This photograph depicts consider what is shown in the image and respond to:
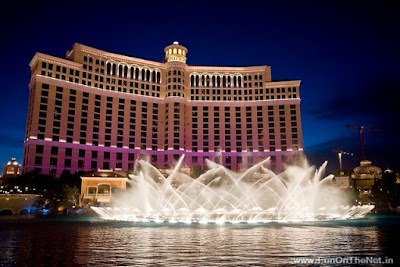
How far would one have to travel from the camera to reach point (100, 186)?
7712cm

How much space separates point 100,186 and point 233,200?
33193 millimetres

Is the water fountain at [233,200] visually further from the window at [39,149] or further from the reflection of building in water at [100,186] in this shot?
the window at [39,149]

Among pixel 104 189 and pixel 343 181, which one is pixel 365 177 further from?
pixel 104 189

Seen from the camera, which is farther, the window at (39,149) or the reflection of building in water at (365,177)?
the window at (39,149)

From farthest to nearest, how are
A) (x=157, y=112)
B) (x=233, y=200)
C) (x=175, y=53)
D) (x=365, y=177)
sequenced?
(x=175, y=53), (x=157, y=112), (x=365, y=177), (x=233, y=200)

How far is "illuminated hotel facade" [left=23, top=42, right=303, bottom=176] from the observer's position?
110481 millimetres

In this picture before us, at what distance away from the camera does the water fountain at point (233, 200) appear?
184 feet

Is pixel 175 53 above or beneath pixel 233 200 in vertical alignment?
above

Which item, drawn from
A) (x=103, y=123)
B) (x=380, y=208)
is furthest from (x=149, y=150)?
(x=380, y=208)

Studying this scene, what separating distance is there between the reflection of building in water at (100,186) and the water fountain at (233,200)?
9.33ft

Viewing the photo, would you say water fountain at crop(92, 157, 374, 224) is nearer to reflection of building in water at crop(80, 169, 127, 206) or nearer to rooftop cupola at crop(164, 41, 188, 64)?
reflection of building in water at crop(80, 169, 127, 206)

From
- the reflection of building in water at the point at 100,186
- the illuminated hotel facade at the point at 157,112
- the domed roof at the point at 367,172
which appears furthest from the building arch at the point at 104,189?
the domed roof at the point at 367,172

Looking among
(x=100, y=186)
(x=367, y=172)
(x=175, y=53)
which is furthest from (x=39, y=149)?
(x=367, y=172)

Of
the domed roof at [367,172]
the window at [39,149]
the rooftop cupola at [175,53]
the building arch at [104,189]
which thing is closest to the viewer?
the building arch at [104,189]
